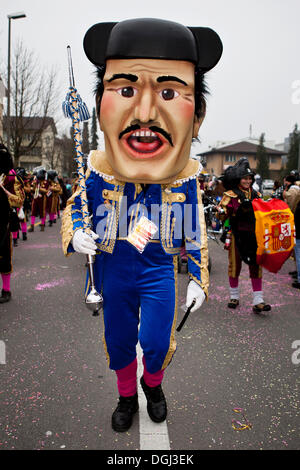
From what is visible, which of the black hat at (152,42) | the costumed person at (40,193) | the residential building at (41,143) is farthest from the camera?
the residential building at (41,143)

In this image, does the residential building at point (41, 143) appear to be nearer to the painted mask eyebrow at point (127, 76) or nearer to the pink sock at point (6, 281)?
the pink sock at point (6, 281)

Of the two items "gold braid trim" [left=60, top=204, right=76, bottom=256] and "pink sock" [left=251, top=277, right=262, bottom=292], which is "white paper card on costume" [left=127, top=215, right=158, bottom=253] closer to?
"gold braid trim" [left=60, top=204, right=76, bottom=256]

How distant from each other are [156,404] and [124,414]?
0.74ft

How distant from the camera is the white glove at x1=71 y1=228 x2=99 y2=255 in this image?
2197mm

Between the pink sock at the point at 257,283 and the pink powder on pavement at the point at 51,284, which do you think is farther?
the pink powder on pavement at the point at 51,284

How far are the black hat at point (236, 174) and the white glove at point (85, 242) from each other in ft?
9.41

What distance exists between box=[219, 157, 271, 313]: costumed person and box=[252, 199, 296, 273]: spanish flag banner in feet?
0.41

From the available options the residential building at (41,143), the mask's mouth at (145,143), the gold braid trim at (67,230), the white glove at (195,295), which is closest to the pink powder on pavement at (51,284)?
the gold braid trim at (67,230)

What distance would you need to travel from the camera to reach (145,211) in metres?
2.31

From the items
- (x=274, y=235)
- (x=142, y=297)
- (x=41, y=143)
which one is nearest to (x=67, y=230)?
(x=142, y=297)

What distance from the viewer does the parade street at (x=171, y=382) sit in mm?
2362
